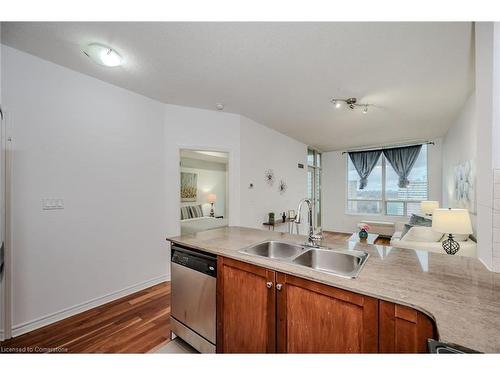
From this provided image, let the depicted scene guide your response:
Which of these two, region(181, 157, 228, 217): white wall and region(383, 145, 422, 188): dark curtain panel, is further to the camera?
region(181, 157, 228, 217): white wall

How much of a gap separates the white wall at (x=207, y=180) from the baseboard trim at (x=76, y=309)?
2.75m

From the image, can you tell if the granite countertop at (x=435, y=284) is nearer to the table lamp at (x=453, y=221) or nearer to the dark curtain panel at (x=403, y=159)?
the table lamp at (x=453, y=221)

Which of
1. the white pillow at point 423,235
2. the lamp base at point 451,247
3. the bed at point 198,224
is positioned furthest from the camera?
the bed at point 198,224

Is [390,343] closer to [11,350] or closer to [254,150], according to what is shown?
[11,350]

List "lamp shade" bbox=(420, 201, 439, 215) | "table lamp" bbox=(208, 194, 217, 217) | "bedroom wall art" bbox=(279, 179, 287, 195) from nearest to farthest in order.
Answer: "lamp shade" bbox=(420, 201, 439, 215) < "bedroom wall art" bbox=(279, 179, 287, 195) < "table lamp" bbox=(208, 194, 217, 217)

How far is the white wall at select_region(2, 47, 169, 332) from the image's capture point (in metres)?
1.79

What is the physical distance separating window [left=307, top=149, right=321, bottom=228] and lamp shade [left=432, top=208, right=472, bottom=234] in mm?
3828

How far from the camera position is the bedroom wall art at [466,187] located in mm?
2412

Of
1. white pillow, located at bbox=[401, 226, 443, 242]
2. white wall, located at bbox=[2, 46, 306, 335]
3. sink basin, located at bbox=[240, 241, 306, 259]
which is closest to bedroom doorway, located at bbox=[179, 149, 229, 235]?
white wall, located at bbox=[2, 46, 306, 335]

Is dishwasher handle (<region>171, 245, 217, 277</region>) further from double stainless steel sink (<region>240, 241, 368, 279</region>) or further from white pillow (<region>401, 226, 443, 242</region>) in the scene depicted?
white pillow (<region>401, 226, 443, 242</region>)

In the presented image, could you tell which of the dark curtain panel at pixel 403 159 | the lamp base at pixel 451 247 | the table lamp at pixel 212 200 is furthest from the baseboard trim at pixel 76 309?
the dark curtain panel at pixel 403 159

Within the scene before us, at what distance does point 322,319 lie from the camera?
102 centimetres

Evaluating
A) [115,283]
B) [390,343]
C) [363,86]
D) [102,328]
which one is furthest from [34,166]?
[363,86]

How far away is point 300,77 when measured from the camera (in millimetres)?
2221
